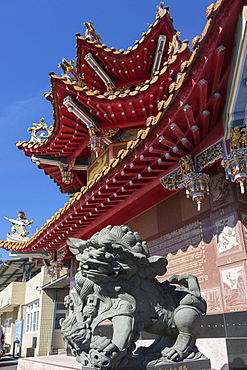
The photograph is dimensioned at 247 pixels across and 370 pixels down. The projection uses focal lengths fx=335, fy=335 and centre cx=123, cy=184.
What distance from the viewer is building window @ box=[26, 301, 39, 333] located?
1914 centimetres

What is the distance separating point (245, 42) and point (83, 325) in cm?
339

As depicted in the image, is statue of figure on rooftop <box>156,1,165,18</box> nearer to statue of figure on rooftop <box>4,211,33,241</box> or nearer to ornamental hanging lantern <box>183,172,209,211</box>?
ornamental hanging lantern <box>183,172,209,211</box>

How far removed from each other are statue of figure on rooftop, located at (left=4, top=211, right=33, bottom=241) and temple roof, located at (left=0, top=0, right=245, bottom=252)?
5.49 meters

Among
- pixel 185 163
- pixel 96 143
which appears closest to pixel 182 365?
pixel 185 163

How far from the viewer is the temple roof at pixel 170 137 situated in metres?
4.07

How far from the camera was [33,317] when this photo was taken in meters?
19.9

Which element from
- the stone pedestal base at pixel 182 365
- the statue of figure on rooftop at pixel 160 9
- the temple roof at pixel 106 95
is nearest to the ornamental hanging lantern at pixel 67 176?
→ the temple roof at pixel 106 95

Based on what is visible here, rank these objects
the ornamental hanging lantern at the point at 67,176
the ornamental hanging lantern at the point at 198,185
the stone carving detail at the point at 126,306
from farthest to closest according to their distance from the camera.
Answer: the ornamental hanging lantern at the point at 67,176
the ornamental hanging lantern at the point at 198,185
the stone carving detail at the point at 126,306

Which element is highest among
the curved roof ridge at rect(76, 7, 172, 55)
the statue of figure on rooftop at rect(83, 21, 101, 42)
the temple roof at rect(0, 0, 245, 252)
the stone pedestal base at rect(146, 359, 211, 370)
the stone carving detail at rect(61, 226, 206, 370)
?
the statue of figure on rooftop at rect(83, 21, 101, 42)

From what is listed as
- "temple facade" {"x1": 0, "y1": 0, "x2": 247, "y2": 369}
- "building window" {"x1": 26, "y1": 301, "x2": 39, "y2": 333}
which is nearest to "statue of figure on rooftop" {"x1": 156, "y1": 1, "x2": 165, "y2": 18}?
"temple facade" {"x1": 0, "y1": 0, "x2": 247, "y2": 369}

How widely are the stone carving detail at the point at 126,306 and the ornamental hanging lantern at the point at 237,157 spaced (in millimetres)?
1862

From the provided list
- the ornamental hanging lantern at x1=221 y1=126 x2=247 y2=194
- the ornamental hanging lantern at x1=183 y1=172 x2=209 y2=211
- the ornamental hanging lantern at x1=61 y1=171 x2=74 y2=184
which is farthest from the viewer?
the ornamental hanging lantern at x1=61 y1=171 x2=74 y2=184

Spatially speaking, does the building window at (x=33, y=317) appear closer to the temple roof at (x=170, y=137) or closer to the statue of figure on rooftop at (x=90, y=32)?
the temple roof at (x=170, y=137)

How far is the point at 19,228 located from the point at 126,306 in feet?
40.2
